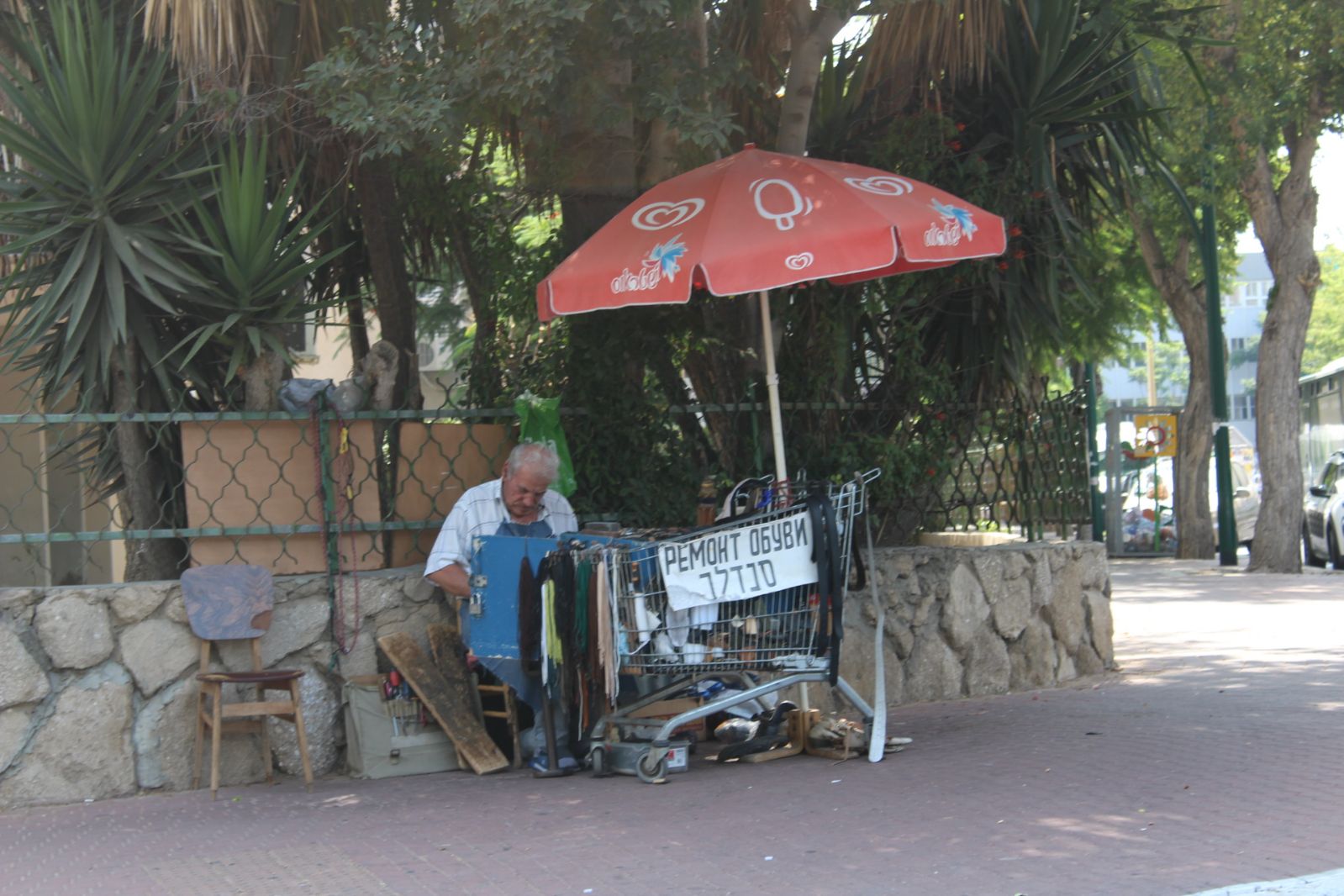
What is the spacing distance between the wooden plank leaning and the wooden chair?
0.49 metres

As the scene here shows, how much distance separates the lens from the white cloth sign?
20.1ft

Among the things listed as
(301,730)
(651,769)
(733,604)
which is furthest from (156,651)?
(733,604)

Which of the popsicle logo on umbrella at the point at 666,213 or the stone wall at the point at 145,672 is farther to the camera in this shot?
the popsicle logo on umbrella at the point at 666,213

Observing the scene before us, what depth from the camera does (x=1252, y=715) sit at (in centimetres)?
757

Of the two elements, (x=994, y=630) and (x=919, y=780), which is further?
(x=994, y=630)

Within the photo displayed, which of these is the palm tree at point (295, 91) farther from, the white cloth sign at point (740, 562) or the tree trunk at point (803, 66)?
the tree trunk at point (803, 66)

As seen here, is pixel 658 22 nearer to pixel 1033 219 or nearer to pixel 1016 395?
pixel 1033 219

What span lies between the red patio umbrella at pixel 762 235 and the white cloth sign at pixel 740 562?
2.36 feet

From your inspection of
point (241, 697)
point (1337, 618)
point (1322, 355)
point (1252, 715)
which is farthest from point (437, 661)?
point (1322, 355)

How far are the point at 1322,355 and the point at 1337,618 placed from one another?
61.8m

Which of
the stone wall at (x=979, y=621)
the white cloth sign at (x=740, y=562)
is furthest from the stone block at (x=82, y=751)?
the stone wall at (x=979, y=621)

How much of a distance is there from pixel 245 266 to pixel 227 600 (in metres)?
1.59

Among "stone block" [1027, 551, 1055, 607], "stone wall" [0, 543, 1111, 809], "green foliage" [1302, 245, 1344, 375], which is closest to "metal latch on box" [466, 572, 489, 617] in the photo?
"stone wall" [0, 543, 1111, 809]

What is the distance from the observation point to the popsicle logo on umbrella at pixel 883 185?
6.71m
